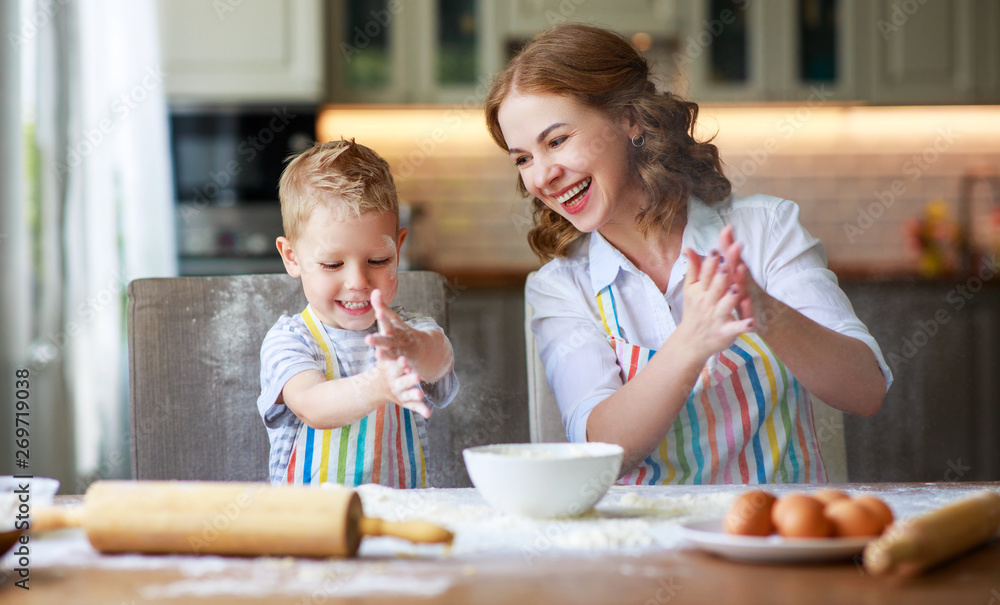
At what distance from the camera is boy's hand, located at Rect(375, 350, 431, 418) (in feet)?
2.74

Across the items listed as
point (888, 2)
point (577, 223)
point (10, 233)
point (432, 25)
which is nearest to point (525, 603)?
point (577, 223)

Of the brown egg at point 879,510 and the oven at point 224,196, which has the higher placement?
the oven at point 224,196

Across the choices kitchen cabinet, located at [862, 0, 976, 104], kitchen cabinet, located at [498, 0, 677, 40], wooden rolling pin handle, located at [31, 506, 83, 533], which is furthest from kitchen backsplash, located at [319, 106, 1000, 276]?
wooden rolling pin handle, located at [31, 506, 83, 533]

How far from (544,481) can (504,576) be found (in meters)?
0.14

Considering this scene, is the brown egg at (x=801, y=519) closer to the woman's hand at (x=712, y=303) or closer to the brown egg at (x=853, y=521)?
the brown egg at (x=853, y=521)

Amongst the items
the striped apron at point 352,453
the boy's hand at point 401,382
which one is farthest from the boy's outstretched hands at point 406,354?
the striped apron at point 352,453

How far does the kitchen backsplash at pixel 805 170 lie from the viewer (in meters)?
3.59

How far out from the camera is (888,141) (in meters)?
3.68

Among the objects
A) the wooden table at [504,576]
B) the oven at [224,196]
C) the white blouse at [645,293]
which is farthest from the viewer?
the oven at [224,196]

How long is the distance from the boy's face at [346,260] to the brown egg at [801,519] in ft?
2.17

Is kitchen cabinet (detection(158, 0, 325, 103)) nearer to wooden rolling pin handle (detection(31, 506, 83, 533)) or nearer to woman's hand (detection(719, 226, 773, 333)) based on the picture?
woman's hand (detection(719, 226, 773, 333))

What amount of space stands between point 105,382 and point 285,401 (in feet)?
6.02

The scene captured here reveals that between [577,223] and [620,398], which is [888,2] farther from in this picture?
[620,398]

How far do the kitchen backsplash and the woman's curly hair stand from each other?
216cm
